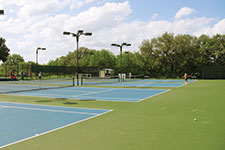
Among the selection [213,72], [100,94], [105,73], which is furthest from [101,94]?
[213,72]

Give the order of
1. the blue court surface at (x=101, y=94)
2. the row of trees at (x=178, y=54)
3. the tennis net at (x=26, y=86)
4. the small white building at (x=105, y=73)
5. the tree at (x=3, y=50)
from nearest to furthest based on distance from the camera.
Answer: the blue court surface at (x=101, y=94), the tennis net at (x=26, y=86), the small white building at (x=105, y=73), the row of trees at (x=178, y=54), the tree at (x=3, y=50)

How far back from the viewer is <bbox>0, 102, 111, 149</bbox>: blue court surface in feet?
17.3

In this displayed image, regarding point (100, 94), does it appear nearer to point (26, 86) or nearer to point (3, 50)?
point (26, 86)

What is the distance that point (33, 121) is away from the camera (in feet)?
22.0

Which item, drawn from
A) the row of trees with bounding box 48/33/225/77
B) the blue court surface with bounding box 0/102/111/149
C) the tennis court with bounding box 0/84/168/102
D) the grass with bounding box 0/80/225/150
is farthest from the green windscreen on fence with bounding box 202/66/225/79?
the blue court surface with bounding box 0/102/111/149

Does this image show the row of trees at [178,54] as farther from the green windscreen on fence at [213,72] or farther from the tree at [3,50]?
the tree at [3,50]

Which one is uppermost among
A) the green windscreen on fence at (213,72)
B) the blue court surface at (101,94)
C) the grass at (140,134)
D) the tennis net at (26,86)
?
the green windscreen on fence at (213,72)

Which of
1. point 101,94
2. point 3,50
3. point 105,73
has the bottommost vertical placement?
point 101,94

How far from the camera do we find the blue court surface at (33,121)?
17.3ft

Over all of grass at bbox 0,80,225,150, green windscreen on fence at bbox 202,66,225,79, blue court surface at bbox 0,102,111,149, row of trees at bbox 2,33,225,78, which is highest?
row of trees at bbox 2,33,225,78

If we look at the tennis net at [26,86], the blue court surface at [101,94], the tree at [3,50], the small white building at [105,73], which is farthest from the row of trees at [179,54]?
the blue court surface at [101,94]

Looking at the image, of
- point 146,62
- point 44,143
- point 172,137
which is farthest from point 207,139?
point 146,62

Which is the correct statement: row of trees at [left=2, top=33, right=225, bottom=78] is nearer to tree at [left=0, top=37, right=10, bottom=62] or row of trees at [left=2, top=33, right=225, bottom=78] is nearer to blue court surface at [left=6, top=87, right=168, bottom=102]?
tree at [left=0, top=37, right=10, bottom=62]

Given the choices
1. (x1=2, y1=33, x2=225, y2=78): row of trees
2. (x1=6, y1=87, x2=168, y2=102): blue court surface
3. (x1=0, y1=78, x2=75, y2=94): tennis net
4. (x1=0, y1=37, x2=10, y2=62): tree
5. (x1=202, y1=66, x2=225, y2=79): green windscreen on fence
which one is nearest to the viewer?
(x1=6, y1=87, x2=168, y2=102): blue court surface
